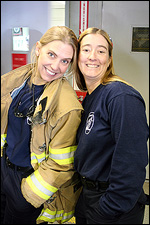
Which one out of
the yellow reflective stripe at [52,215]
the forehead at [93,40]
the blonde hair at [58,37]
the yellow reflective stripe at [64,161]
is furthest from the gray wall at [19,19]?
the yellow reflective stripe at [52,215]

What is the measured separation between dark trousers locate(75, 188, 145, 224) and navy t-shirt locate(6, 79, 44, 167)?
11.9 inches

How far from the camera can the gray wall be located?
646mm

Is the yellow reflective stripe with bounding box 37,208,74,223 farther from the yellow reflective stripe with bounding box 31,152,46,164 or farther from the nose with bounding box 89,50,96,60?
the nose with bounding box 89,50,96,60

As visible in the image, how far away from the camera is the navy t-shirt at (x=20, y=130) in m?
0.72

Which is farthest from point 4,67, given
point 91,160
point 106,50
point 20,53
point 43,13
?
point 91,160

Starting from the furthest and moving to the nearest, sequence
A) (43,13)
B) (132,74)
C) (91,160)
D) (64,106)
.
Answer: (132,74)
(91,160)
(64,106)
(43,13)

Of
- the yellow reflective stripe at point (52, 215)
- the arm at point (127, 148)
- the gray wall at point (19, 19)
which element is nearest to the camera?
the gray wall at point (19, 19)

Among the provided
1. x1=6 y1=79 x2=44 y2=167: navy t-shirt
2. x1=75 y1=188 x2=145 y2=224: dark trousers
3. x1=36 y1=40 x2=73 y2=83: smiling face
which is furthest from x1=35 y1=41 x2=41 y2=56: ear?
x1=75 y1=188 x2=145 y2=224: dark trousers

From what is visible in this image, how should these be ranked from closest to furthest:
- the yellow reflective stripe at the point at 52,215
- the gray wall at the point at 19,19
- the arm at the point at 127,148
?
the gray wall at the point at 19,19 < the arm at the point at 127,148 < the yellow reflective stripe at the point at 52,215

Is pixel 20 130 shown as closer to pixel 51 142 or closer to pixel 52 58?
pixel 51 142

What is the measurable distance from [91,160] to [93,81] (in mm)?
315

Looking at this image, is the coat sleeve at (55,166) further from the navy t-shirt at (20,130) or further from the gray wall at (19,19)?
the gray wall at (19,19)

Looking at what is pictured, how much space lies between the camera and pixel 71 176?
95 centimetres

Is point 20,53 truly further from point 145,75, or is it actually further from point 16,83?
point 145,75
